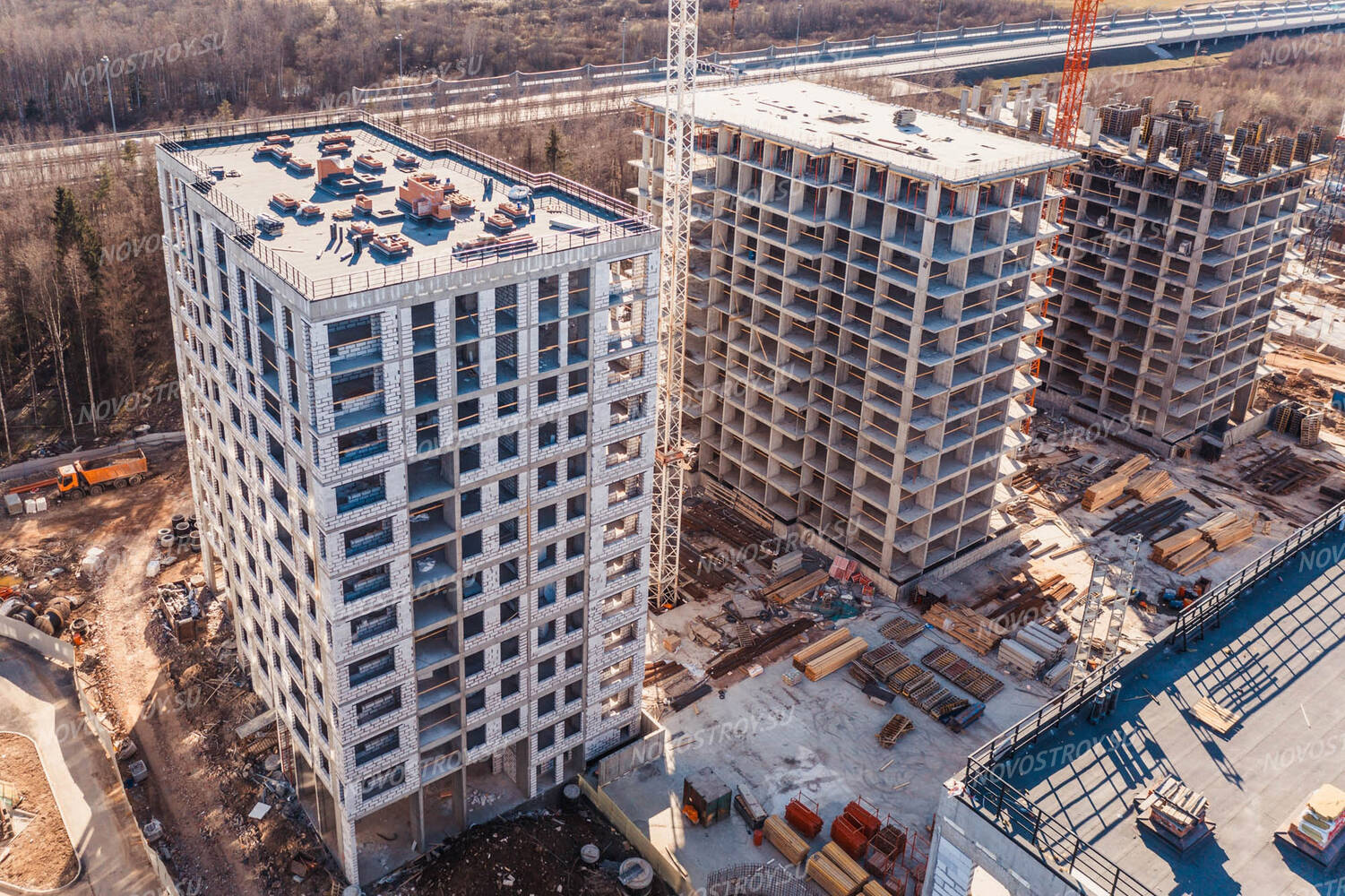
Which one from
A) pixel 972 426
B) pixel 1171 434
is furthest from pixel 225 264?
pixel 1171 434

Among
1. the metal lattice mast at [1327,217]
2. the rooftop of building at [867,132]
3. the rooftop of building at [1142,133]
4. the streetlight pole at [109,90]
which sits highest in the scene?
the rooftop of building at [867,132]

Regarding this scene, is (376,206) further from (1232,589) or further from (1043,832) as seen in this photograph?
(1232,589)

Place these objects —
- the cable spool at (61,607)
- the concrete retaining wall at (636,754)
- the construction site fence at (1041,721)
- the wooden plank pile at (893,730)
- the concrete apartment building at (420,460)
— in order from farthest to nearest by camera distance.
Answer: the cable spool at (61,607) < the wooden plank pile at (893,730) < the concrete retaining wall at (636,754) < the concrete apartment building at (420,460) < the construction site fence at (1041,721)

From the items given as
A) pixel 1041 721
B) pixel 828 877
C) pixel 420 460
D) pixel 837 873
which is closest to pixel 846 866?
pixel 837 873

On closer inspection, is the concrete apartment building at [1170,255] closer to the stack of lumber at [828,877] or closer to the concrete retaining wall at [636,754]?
the concrete retaining wall at [636,754]

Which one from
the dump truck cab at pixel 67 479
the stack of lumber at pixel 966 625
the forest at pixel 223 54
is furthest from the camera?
the forest at pixel 223 54

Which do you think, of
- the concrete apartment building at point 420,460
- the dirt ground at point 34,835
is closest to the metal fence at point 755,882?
the concrete apartment building at point 420,460

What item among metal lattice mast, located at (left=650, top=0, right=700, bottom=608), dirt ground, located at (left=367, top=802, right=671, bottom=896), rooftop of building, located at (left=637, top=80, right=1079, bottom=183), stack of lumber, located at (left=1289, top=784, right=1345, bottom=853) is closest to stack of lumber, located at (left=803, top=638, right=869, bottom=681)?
metal lattice mast, located at (left=650, top=0, right=700, bottom=608)
